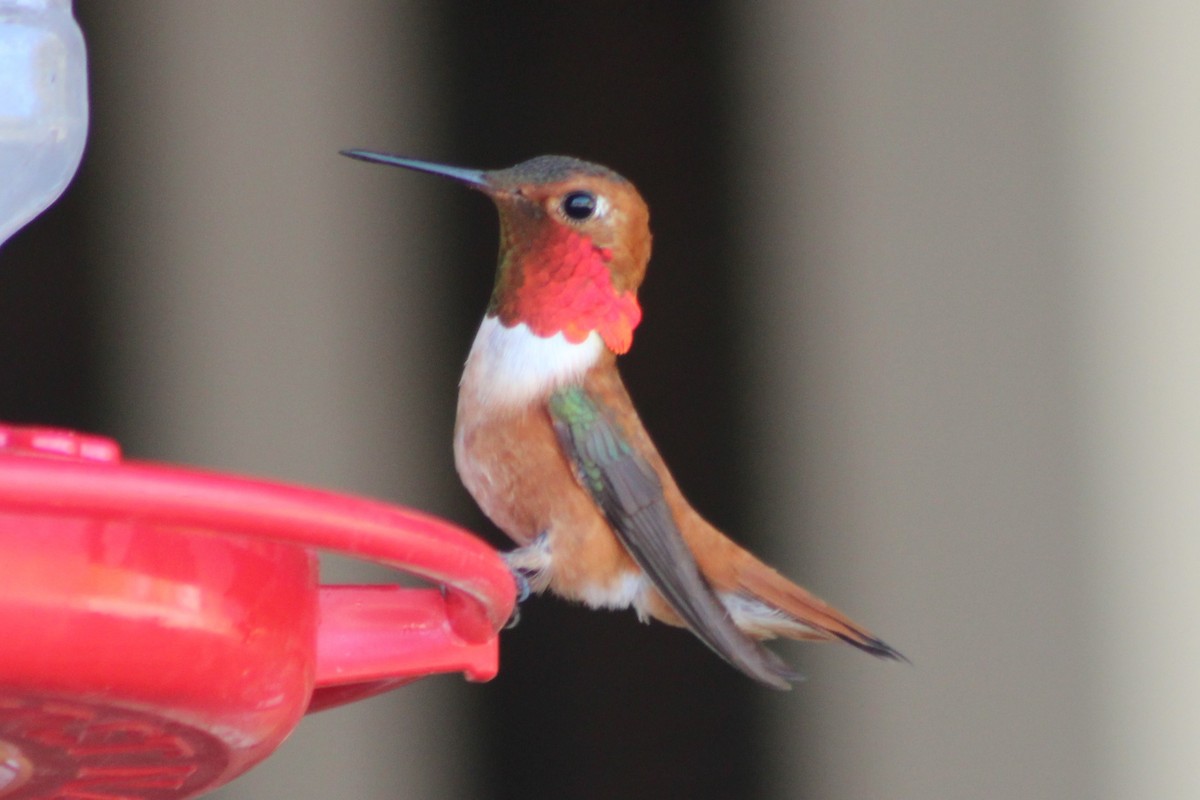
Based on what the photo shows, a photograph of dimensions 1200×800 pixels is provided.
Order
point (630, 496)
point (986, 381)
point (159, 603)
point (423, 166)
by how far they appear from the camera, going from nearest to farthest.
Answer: point (159, 603), point (423, 166), point (630, 496), point (986, 381)

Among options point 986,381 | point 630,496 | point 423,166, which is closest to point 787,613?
point 630,496

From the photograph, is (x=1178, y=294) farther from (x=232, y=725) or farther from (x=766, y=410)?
(x=232, y=725)

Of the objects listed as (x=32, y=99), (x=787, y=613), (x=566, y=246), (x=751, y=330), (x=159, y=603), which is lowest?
(x=787, y=613)

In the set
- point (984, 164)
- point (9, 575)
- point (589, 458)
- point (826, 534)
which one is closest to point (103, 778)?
point (9, 575)

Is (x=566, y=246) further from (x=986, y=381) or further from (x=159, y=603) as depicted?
(x=986, y=381)

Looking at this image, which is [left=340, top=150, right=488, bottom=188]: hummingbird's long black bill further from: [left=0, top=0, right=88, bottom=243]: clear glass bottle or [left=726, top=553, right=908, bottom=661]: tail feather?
[left=726, top=553, right=908, bottom=661]: tail feather

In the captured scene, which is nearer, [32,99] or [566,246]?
[32,99]
